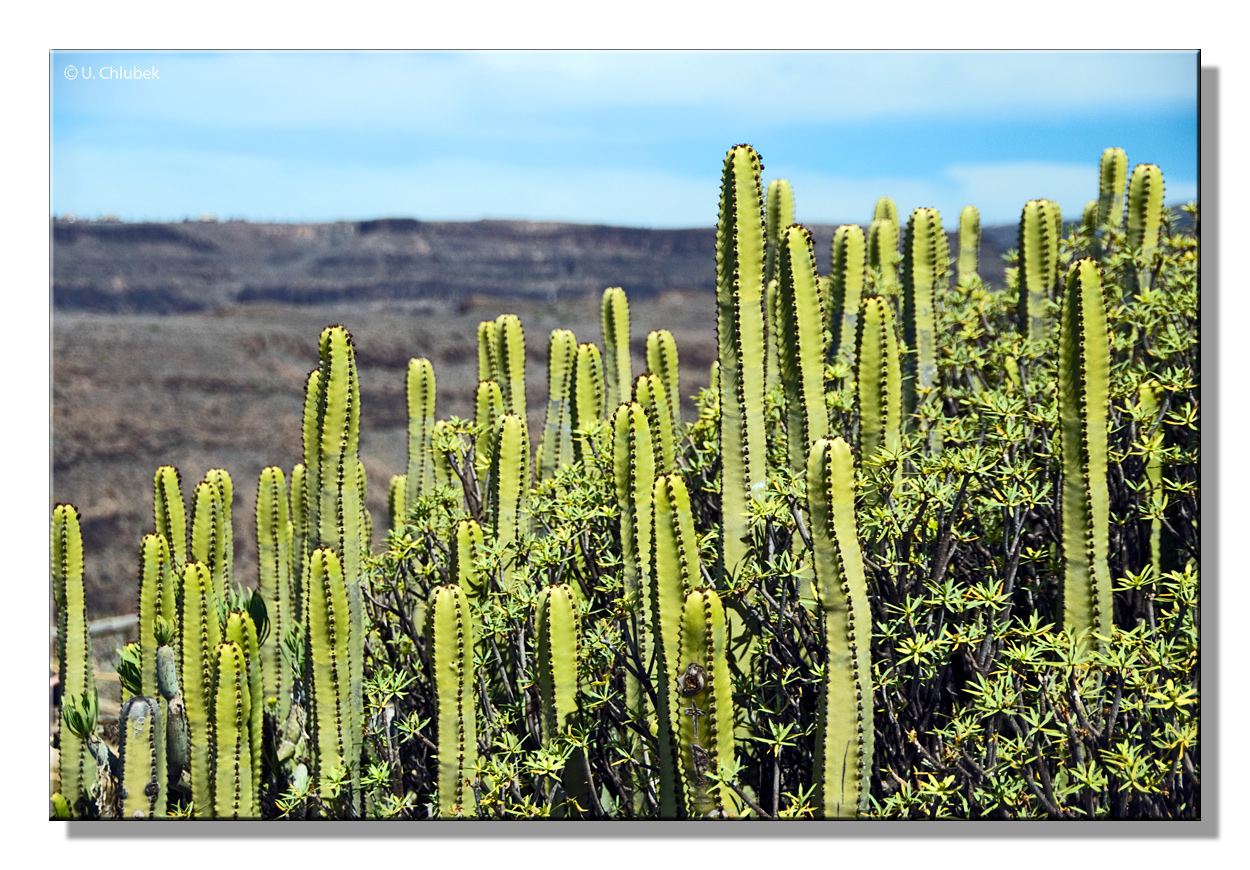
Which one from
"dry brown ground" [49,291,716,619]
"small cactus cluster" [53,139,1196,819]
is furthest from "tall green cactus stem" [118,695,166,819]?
"dry brown ground" [49,291,716,619]

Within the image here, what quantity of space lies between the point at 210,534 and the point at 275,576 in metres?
0.33

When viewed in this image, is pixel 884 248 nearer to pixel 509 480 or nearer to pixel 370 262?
pixel 509 480

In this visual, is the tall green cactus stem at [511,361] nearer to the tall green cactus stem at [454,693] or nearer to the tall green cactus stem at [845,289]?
the tall green cactus stem at [845,289]

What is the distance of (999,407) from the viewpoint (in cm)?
334

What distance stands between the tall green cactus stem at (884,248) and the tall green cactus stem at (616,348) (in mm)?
1371

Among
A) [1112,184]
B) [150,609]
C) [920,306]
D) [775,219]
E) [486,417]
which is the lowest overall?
[150,609]

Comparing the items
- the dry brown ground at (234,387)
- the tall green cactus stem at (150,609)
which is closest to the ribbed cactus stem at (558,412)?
the tall green cactus stem at (150,609)

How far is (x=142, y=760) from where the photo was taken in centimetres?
350

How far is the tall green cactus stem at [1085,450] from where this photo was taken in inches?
118

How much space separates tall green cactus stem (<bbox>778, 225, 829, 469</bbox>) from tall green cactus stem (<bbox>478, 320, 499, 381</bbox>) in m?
1.80

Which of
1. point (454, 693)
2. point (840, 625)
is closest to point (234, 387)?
point (454, 693)

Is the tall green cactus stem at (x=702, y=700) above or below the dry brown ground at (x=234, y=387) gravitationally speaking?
below
